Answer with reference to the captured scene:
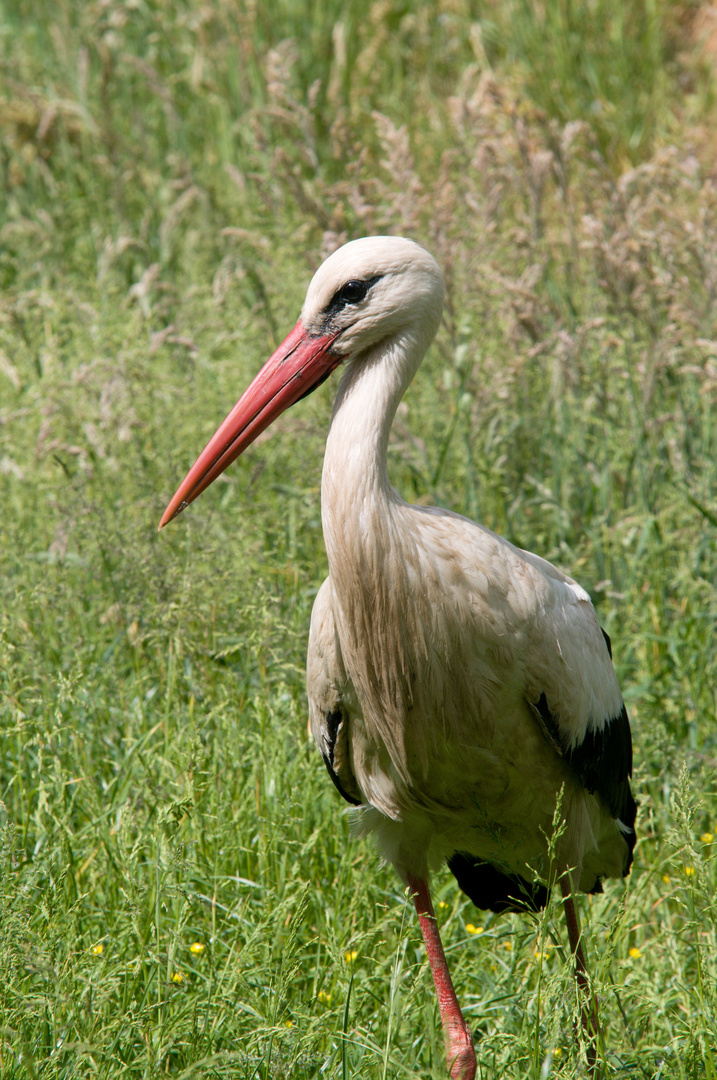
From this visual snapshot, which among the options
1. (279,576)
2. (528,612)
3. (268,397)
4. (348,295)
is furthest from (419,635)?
(279,576)

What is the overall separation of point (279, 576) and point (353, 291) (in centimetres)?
161

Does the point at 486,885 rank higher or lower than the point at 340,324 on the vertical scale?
lower

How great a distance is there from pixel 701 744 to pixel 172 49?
620 cm

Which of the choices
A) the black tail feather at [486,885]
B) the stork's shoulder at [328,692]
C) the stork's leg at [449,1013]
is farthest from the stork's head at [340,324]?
the black tail feather at [486,885]

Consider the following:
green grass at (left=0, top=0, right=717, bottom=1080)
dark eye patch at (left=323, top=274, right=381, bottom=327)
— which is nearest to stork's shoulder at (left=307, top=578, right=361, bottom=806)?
green grass at (left=0, top=0, right=717, bottom=1080)

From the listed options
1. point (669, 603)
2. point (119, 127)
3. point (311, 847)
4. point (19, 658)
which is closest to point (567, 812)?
point (311, 847)

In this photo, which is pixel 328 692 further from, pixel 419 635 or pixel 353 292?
pixel 353 292

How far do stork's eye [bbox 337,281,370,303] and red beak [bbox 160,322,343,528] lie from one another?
4.3 inches

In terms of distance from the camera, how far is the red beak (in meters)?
2.27

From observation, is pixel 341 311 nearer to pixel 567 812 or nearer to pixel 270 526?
pixel 567 812

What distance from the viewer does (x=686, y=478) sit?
384 centimetres

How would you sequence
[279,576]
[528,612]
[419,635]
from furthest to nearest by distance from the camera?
[279,576] < [528,612] < [419,635]

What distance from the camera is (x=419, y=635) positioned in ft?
7.14

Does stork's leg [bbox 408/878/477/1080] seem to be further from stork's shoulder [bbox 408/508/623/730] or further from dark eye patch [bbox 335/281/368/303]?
Result: dark eye patch [bbox 335/281/368/303]
